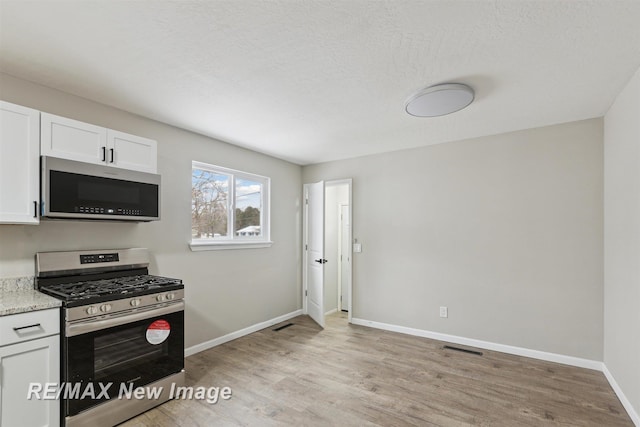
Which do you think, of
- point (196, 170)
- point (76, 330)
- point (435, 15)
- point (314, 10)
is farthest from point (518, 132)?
point (76, 330)

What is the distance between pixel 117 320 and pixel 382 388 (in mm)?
2233

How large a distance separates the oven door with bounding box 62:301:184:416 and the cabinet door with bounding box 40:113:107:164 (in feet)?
4.03

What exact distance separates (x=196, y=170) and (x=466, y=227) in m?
3.39

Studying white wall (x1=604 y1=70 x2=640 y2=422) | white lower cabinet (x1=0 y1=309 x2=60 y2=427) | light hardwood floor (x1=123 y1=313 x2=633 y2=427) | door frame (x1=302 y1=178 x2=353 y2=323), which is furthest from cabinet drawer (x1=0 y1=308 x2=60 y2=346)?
white wall (x1=604 y1=70 x2=640 y2=422)

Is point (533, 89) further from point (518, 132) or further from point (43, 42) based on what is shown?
point (43, 42)

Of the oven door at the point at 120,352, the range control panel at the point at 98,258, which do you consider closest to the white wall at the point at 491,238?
the oven door at the point at 120,352

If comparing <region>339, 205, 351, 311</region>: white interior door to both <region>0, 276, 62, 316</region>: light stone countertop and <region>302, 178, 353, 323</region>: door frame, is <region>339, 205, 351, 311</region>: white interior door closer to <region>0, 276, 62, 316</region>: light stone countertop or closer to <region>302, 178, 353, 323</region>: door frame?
<region>302, 178, 353, 323</region>: door frame

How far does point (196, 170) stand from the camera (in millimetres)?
3740

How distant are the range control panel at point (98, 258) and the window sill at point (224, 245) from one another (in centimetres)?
80

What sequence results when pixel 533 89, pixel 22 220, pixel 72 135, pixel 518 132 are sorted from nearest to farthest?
pixel 22 220, pixel 72 135, pixel 533 89, pixel 518 132

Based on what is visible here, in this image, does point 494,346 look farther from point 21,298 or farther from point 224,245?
point 21,298

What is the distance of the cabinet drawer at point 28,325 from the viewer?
1.76 meters

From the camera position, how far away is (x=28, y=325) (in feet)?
6.08

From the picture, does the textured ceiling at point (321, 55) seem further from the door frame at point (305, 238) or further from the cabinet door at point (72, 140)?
the door frame at point (305, 238)
